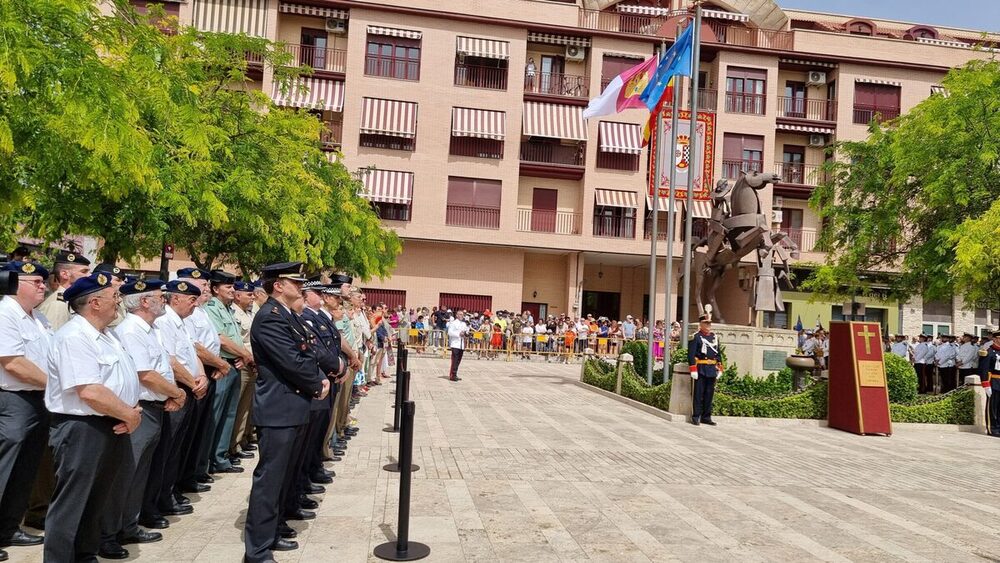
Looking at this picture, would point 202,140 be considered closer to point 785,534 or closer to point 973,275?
point 785,534

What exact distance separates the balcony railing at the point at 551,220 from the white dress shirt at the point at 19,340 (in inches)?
1171

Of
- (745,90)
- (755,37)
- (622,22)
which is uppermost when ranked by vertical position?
(622,22)

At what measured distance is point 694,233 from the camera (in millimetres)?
35156

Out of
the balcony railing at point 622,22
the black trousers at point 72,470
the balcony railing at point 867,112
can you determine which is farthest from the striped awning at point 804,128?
the black trousers at point 72,470

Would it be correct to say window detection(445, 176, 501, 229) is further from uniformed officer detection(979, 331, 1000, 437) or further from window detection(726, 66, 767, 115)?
uniformed officer detection(979, 331, 1000, 437)

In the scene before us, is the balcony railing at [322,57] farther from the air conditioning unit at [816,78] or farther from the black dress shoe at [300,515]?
the black dress shoe at [300,515]

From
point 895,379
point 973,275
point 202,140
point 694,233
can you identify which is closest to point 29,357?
point 202,140

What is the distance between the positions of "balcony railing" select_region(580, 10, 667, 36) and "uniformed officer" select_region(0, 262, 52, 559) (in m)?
32.9

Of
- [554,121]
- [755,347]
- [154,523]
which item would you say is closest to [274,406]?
[154,523]

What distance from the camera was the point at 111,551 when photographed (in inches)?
181

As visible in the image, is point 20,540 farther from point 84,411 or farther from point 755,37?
point 755,37

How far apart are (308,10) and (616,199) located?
16864 millimetres

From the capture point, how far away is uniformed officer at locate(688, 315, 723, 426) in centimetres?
1200

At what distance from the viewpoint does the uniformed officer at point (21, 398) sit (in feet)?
14.8
